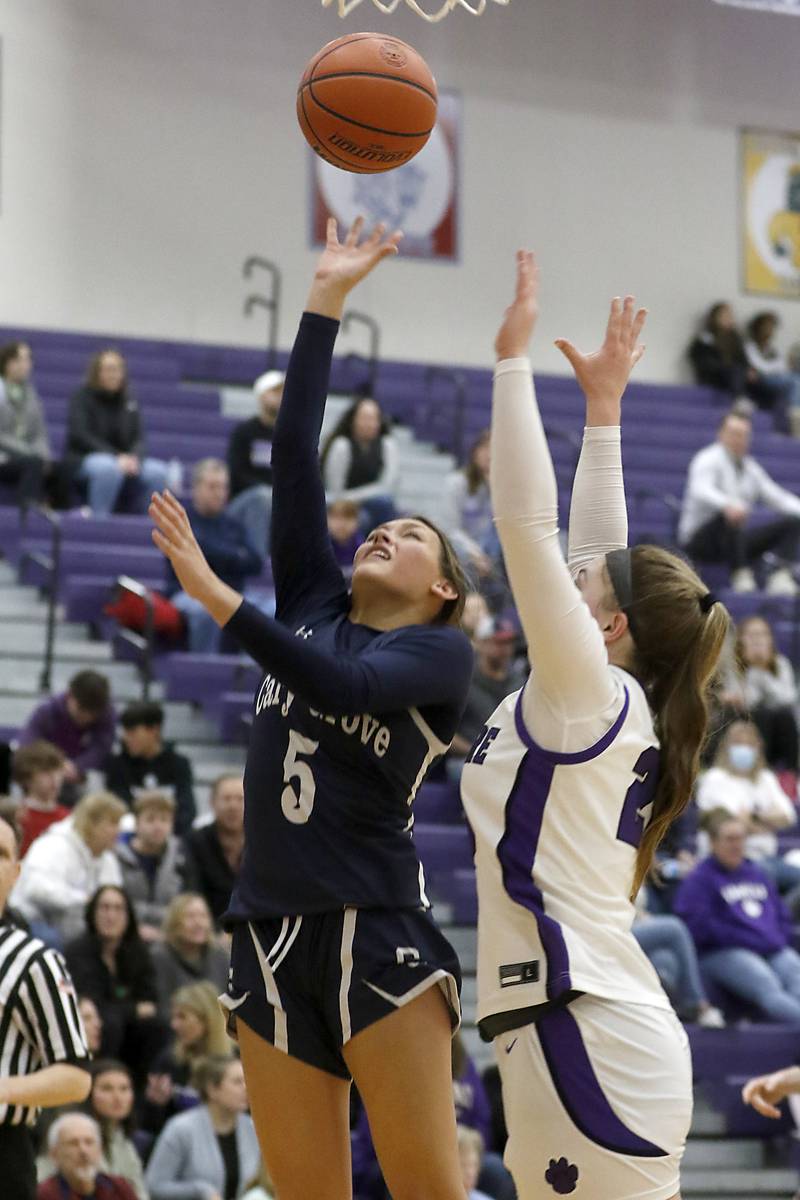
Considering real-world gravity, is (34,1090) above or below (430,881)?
above

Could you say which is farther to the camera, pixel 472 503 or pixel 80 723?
pixel 472 503

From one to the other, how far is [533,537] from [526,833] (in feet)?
1.63

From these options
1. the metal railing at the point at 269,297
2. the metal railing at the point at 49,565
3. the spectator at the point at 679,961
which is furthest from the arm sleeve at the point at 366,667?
the metal railing at the point at 269,297

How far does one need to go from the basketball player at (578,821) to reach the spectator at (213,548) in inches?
276

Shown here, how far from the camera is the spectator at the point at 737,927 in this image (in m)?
8.82

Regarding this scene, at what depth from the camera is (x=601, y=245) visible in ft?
57.1

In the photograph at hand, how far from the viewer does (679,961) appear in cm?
853

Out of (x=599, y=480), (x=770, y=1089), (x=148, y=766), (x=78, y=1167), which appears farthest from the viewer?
(x=148, y=766)

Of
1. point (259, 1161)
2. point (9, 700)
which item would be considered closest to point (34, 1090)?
point (259, 1161)

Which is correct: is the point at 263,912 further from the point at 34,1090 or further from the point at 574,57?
the point at 574,57

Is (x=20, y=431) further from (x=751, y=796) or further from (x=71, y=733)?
(x=751, y=796)

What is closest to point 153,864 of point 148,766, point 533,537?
point 148,766

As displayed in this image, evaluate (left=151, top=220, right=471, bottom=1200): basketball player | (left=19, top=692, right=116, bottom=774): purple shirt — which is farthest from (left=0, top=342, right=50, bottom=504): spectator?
(left=151, top=220, right=471, bottom=1200): basketball player

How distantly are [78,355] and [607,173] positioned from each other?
578 cm
